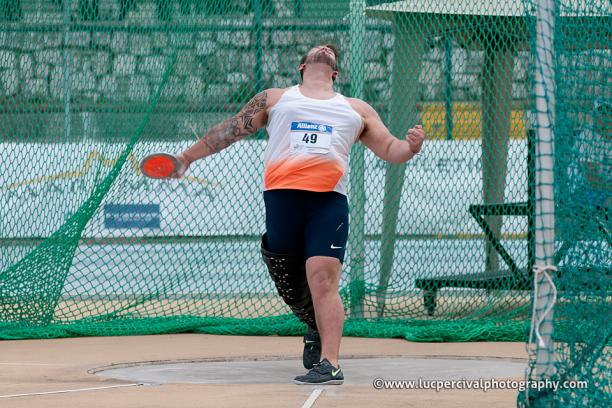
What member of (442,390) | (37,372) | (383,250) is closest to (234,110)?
(383,250)

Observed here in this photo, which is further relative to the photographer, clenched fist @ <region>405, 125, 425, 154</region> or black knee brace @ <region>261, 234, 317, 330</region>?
black knee brace @ <region>261, 234, 317, 330</region>

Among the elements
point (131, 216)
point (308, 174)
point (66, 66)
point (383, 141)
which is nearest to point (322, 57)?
point (383, 141)

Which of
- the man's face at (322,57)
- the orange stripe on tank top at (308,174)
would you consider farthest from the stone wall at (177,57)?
the orange stripe on tank top at (308,174)

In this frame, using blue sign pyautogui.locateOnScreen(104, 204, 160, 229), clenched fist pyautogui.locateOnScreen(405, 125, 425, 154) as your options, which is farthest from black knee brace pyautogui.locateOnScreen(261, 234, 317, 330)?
blue sign pyautogui.locateOnScreen(104, 204, 160, 229)

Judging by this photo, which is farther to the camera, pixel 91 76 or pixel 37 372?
pixel 91 76

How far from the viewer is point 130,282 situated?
9.98 metres

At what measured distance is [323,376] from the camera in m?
6.09

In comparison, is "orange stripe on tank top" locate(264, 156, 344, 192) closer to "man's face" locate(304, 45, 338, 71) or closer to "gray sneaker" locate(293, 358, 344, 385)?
"man's face" locate(304, 45, 338, 71)

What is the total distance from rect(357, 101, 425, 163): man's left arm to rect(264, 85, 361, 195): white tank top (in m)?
0.10

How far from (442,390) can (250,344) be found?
8.62 feet

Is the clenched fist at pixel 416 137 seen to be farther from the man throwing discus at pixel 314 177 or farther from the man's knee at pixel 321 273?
the man's knee at pixel 321 273

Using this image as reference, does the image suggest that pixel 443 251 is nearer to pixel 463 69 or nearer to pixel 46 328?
pixel 463 69

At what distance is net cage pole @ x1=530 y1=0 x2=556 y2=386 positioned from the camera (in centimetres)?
470

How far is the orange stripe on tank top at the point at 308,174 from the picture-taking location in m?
6.33
